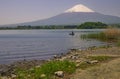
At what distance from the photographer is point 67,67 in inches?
537

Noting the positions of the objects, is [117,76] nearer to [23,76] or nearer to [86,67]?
[86,67]

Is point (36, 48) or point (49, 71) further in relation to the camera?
point (36, 48)

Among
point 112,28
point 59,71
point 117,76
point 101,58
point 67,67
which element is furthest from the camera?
point 112,28

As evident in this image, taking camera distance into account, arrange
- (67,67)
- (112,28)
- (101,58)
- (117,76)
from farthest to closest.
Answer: (112,28) → (101,58) → (67,67) → (117,76)

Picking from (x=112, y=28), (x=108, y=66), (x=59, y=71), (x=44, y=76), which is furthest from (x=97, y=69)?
(x=112, y=28)

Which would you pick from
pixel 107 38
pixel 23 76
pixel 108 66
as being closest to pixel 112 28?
pixel 107 38

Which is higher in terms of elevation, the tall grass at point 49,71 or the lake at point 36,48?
the tall grass at point 49,71

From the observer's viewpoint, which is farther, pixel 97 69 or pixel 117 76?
pixel 97 69

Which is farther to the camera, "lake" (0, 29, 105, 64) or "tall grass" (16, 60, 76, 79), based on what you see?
"lake" (0, 29, 105, 64)

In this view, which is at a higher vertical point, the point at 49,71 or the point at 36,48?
the point at 49,71

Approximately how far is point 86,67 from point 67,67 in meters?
1.12

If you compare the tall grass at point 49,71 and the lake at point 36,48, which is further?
the lake at point 36,48

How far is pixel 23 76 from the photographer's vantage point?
12.0m

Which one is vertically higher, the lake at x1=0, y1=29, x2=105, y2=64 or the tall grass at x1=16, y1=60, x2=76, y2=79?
the tall grass at x1=16, y1=60, x2=76, y2=79
